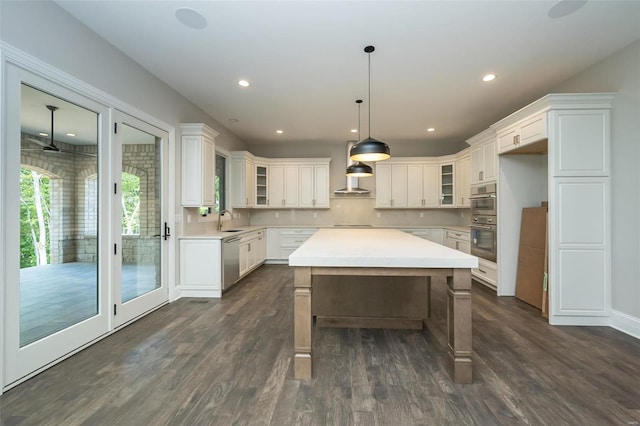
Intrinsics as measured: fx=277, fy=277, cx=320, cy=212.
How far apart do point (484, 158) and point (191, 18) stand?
4.21 m

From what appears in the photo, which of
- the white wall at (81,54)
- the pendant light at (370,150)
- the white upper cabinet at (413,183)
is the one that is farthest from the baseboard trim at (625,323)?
the white wall at (81,54)

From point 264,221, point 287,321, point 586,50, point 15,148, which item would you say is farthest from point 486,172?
point 15,148

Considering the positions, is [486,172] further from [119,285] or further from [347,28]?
[119,285]

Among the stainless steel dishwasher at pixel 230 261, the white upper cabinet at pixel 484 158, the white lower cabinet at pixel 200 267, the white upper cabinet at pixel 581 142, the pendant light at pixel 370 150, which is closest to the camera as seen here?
the pendant light at pixel 370 150

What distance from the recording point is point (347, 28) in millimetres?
2416

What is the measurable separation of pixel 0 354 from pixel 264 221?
16.9 feet

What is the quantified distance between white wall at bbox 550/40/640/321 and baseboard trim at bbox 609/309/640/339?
30 mm

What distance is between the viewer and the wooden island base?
1.87 m

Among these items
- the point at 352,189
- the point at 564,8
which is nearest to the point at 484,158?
the point at 564,8

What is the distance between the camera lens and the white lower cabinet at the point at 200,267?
12.6 ft

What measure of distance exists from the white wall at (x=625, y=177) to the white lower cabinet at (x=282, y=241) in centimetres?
477

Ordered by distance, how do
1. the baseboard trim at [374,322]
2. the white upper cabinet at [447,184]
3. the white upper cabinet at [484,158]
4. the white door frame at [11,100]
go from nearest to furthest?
the white door frame at [11,100] → the baseboard trim at [374,322] → the white upper cabinet at [484,158] → the white upper cabinet at [447,184]

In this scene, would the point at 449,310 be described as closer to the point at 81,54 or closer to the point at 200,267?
the point at 200,267

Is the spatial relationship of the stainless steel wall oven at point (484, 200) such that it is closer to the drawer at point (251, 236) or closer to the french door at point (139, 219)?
the drawer at point (251, 236)
